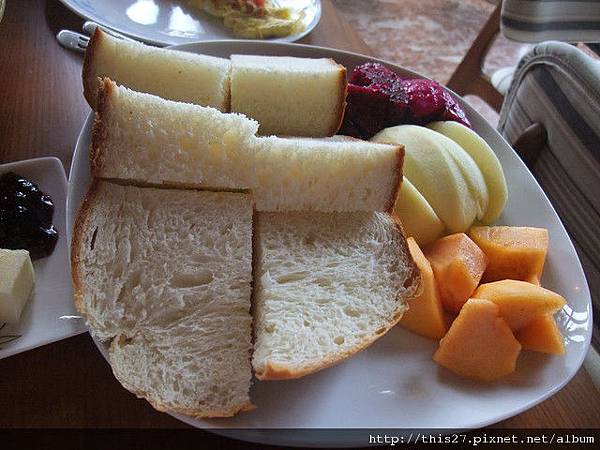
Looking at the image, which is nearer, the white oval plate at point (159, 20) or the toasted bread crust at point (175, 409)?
the toasted bread crust at point (175, 409)

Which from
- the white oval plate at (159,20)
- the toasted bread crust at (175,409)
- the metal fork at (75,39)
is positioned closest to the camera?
the toasted bread crust at (175,409)

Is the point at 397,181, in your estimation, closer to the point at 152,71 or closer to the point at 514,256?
the point at 514,256

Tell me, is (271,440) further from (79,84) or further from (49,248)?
(79,84)

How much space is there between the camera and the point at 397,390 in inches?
39.1

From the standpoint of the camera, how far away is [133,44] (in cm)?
125

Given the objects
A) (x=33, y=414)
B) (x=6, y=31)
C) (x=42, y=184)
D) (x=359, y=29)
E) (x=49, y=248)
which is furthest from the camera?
(x=359, y=29)

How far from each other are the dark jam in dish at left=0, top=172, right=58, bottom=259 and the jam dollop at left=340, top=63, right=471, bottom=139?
711 mm

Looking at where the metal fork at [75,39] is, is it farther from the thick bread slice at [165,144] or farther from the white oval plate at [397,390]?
the thick bread slice at [165,144]

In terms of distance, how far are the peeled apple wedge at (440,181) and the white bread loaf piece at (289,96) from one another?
200 millimetres

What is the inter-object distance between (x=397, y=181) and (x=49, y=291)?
0.68 metres

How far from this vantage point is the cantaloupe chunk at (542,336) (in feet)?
3.46

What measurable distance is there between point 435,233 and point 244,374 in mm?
534

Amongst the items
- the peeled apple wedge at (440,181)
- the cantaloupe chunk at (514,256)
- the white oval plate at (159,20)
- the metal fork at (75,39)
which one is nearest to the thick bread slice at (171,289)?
the peeled apple wedge at (440,181)

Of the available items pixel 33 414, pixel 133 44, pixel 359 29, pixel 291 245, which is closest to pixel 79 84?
pixel 133 44
